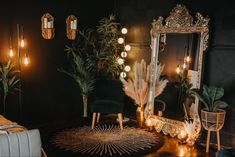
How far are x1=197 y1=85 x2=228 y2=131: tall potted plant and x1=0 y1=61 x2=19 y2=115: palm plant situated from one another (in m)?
2.99

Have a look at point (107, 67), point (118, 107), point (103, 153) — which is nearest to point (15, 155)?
point (103, 153)

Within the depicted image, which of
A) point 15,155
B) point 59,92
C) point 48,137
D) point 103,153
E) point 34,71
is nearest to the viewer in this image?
point 15,155

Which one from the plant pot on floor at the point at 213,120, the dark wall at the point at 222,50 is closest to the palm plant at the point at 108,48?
the dark wall at the point at 222,50

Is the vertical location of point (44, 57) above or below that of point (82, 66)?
above

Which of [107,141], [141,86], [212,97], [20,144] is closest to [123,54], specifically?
[141,86]

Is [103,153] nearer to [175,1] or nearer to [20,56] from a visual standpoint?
[20,56]

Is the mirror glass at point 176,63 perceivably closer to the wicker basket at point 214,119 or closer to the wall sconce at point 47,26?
the wicker basket at point 214,119

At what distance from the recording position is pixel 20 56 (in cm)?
→ 498

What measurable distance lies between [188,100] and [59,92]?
2.46 metres

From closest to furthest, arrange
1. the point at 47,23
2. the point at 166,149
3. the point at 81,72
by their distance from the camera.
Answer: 1. the point at 166,149
2. the point at 47,23
3. the point at 81,72

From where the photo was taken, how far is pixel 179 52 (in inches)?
189

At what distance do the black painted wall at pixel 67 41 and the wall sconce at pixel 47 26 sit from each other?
8 centimetres

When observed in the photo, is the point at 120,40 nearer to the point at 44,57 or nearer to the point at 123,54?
the point at 123,54

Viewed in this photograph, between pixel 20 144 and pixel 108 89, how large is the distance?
2.95 metres
